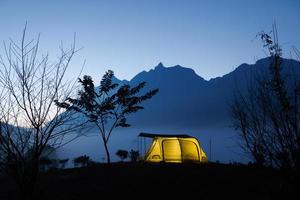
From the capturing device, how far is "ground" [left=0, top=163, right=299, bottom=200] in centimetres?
1088

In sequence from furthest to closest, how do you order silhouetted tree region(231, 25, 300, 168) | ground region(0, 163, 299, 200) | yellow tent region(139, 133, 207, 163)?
yellow tent region(139, 133, 207, 163), ground region(0, 163, 299, 200), silhouetted tree region(231, 25, 300, 168)

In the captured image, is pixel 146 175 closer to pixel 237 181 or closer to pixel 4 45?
pixel 237 181

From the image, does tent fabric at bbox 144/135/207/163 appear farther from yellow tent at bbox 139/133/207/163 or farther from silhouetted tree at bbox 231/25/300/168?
silhouetted tree at bbox 231/25/300/168

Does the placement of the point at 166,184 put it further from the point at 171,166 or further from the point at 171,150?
the point at 171,150

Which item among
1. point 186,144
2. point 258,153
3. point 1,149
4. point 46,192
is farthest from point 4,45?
point 186,144

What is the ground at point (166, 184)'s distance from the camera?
1088 cm

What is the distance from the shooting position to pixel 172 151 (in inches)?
832

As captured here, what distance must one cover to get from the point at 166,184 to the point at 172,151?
8815 mm

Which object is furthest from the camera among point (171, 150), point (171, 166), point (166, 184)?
point (171, 150)

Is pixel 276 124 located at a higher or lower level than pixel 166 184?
higher

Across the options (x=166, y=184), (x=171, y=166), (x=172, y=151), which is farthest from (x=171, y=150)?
(x=166, y=184)

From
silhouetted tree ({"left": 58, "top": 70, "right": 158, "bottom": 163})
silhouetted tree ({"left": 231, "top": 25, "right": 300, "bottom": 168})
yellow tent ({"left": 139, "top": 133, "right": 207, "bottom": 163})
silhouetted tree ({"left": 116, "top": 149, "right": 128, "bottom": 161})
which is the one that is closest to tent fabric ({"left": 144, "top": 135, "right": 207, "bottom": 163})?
yellow tent ({"left": 139, "top": 133, "right": 207, "bottom": 163})

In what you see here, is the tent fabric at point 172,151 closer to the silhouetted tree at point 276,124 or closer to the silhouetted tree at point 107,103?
the silhouetted tree at point 107,103

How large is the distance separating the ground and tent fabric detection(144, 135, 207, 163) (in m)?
4.61
